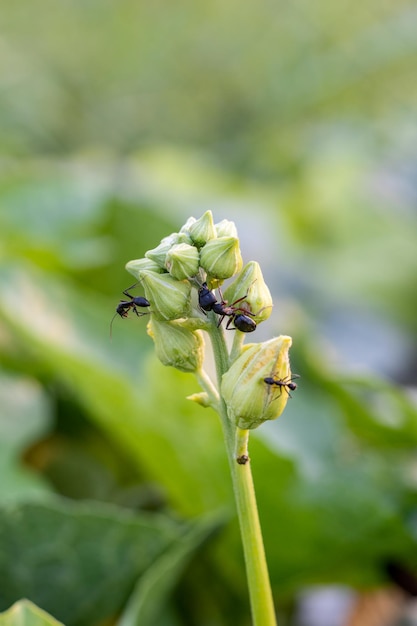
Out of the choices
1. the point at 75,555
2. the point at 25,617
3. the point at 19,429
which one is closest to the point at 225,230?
the point at 25,617

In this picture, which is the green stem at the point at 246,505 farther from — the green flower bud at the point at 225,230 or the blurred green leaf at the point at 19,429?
the blurred green leaf at the point at 19,429

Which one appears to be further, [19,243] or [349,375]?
[19,243]

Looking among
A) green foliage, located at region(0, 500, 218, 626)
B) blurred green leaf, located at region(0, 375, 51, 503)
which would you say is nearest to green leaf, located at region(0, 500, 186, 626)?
green foliage, located at region(0, 500, 218, 626)

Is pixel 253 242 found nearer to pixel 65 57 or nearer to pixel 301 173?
pixel 301 173

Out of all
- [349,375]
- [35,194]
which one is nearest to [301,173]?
[35,194]

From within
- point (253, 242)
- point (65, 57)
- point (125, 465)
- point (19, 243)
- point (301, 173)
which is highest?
point (65, 57)

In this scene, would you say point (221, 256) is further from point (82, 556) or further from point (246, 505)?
point (82, 556)
